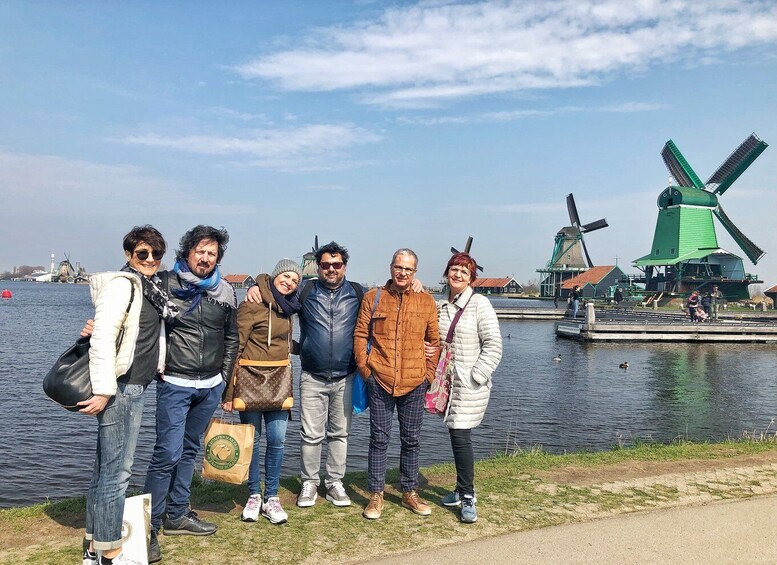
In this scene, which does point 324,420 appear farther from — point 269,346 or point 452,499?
point 452,499

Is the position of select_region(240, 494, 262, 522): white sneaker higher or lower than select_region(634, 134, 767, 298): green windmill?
lower

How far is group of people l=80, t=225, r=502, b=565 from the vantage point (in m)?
3.56

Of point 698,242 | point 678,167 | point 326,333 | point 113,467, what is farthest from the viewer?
point 678,167

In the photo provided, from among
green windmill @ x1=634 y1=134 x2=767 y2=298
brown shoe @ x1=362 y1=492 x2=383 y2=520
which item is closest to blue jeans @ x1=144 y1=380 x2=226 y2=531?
brown shoe @ x1=362 y1=492 x2=383 y2=520

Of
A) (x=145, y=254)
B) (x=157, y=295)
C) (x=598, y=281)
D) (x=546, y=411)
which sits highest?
(x=598, y=281)

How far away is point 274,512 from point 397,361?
1419 mm

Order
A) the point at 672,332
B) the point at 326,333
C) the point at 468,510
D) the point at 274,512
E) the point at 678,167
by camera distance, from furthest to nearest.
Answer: the point at 678,167 < the point at 672,332 < the point at 326,333 < the point at 468,510 < the point at 274,512

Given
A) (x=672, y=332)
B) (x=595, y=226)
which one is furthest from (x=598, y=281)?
(x=672, y=332)

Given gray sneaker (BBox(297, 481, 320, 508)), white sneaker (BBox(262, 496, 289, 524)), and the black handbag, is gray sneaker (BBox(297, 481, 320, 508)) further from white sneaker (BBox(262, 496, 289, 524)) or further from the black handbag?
the black handbag

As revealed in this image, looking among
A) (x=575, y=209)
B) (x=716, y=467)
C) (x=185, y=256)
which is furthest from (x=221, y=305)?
(x=575, y=209)

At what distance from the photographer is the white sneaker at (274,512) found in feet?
14.5

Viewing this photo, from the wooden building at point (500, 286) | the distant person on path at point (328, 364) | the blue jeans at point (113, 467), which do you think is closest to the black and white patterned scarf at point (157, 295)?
the blue jeans at point (113, 467)

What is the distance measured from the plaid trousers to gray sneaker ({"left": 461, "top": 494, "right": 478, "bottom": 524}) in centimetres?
42

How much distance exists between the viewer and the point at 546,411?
14.6m
